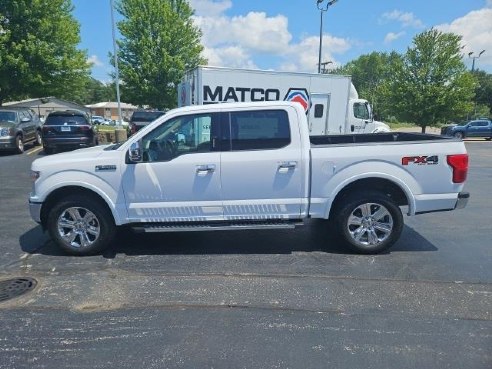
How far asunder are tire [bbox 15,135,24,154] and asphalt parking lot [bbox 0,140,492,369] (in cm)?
1072

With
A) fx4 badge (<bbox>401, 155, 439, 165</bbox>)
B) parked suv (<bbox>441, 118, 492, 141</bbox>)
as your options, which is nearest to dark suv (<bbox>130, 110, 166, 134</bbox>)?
fx4 badge (<bbox>401, 155, 439, 165</bbox>)

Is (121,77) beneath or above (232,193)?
above

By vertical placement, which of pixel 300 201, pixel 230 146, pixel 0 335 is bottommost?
pixel 0 335

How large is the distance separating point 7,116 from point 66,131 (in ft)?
9.78

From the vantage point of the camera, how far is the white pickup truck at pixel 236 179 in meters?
4.89

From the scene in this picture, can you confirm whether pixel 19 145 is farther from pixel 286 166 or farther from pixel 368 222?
pixel 368 222

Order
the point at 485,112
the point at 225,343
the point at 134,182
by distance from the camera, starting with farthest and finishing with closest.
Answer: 1. the point at 485,112
2. the point at 134,182
3. the point at 225,343

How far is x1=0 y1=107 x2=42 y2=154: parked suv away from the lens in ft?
48.2

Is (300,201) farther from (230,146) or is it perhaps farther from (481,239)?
(481,239)

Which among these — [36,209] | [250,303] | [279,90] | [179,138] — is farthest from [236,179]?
[279,90]

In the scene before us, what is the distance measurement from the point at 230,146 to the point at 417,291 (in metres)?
2.64

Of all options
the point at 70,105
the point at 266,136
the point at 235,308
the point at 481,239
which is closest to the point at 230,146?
the point at 266,136

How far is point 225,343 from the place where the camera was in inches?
125

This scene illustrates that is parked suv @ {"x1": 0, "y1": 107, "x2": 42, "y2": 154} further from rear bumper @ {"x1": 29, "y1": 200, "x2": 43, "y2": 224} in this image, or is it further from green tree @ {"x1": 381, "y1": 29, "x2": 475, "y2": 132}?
green tree @ {"x1": 381, "y1": 29, "x2": 475, "y2": 132}
